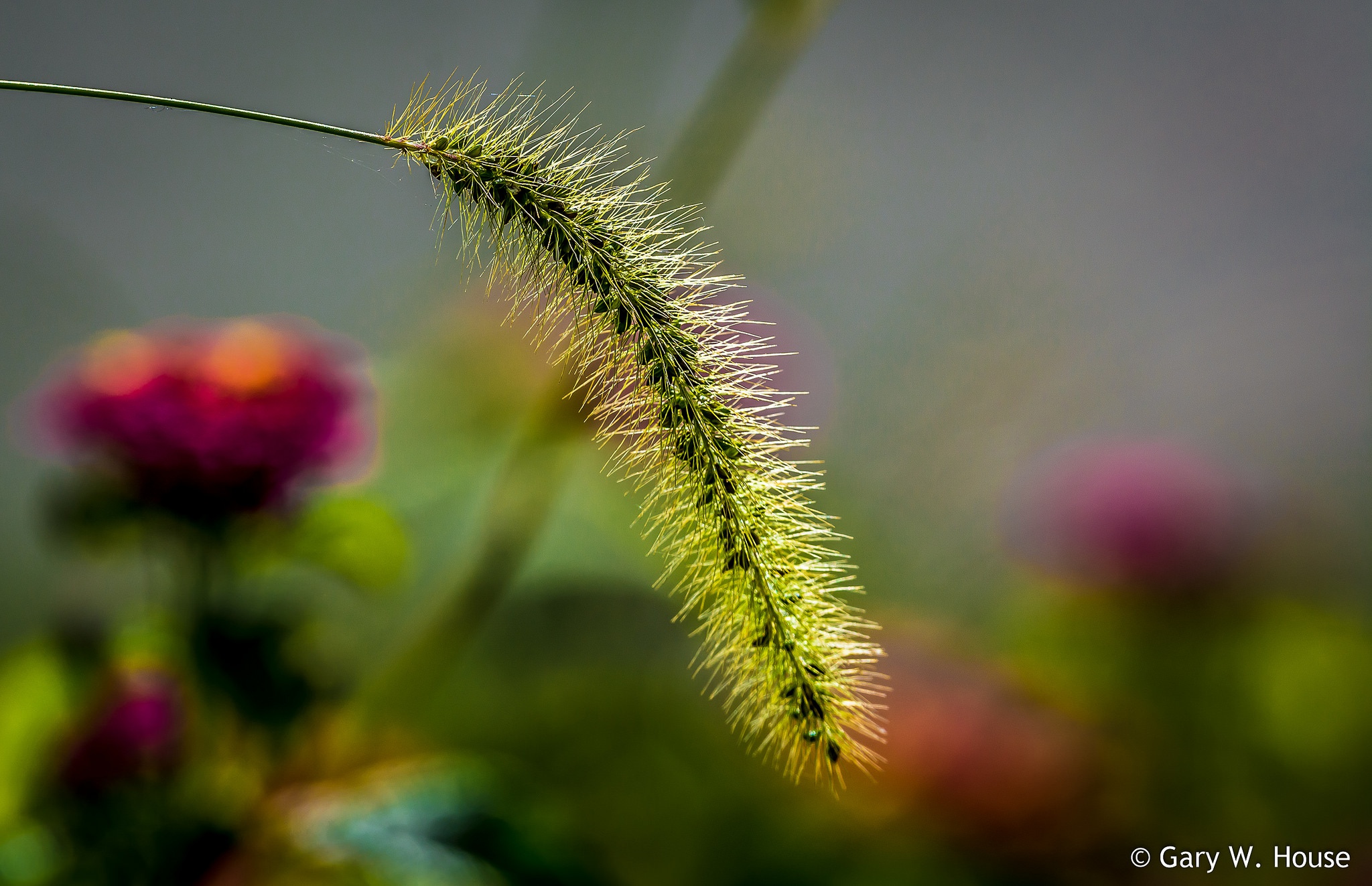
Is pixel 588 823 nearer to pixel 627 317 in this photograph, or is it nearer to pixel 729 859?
pixel 729 859

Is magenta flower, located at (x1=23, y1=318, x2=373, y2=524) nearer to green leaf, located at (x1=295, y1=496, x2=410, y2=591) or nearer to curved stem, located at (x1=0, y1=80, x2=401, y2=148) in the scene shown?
green leaf, located at (x1=295, y1=496, x2=410, y2=591)

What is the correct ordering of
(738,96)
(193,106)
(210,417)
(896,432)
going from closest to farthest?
(193,106) → (210,417) → (738,96) → (896,432)

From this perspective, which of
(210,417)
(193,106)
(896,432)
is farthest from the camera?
(896,432)

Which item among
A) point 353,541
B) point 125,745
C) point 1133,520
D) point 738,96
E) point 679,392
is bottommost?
point 125,745

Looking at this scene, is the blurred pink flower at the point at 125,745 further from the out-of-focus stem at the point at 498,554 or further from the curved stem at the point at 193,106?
the curved stem at the point at 193,106

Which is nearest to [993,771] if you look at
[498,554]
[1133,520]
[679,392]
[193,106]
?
[1133,520]

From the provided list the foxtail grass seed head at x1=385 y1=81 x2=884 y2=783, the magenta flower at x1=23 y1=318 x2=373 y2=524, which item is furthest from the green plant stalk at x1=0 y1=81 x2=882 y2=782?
the magenta flower at x1=23 y1=318 x2=373 y2=524

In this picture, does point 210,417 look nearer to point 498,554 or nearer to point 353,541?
point 353,541
